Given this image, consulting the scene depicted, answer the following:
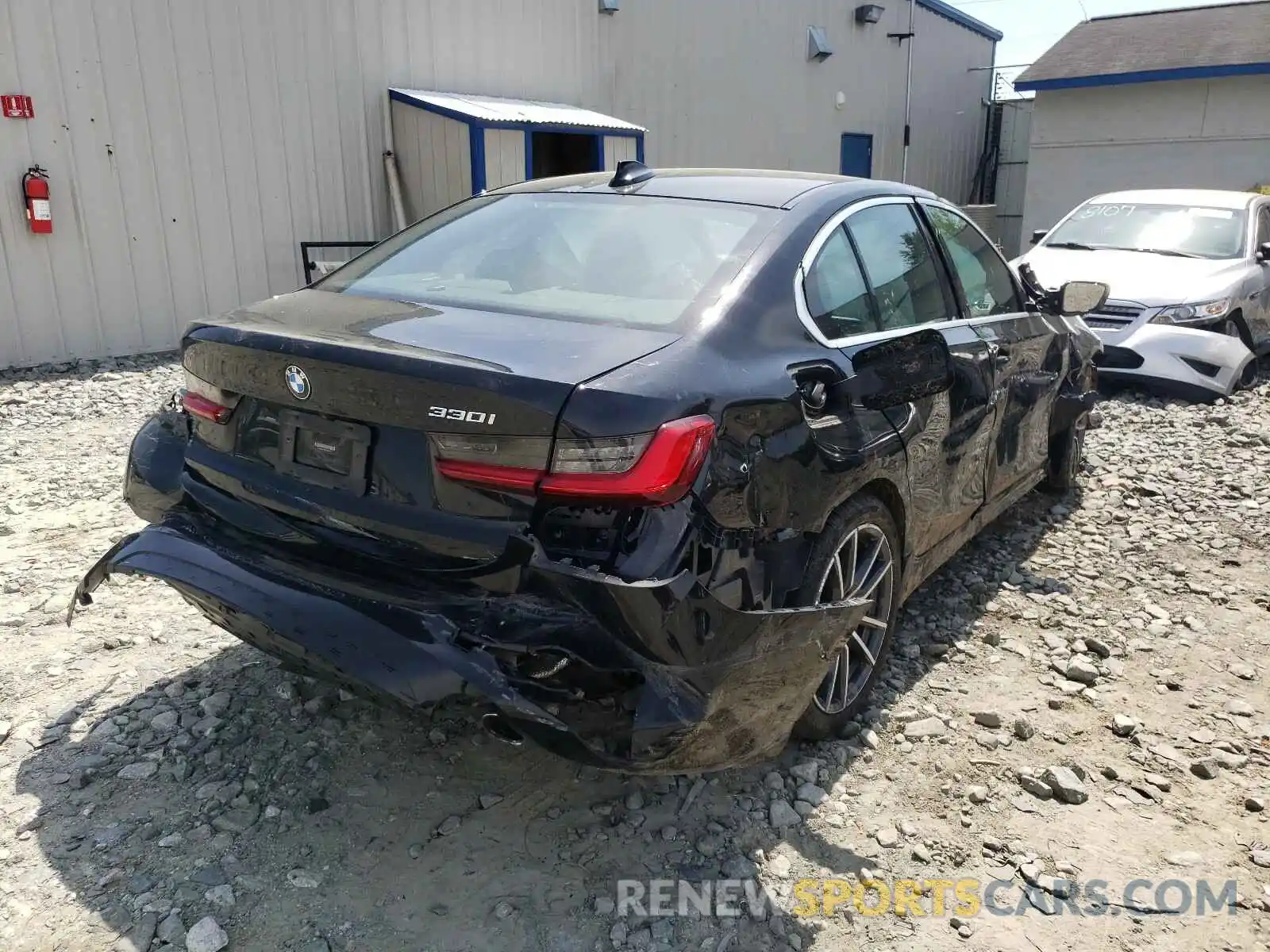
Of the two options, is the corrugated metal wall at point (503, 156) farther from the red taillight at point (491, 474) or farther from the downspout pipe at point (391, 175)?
the red taillight at point (491, 474)

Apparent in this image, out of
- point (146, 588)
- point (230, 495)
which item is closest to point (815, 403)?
point (230, 495)

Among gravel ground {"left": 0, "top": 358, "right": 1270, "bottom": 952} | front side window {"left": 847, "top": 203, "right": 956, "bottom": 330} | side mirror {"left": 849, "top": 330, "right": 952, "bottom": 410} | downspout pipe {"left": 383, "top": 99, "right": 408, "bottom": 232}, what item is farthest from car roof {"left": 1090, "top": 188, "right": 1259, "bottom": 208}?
side mirror {"left": 849, "top": 330, "right": 952, "bottom": 410}

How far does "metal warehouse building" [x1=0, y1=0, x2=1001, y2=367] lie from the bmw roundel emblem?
6724 mm

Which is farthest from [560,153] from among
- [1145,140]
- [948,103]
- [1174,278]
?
[948,103]

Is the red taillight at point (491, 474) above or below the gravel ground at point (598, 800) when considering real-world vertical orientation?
above

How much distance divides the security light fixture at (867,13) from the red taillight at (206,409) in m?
17.1

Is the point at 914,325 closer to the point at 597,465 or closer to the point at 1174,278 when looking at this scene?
the point at 597,465

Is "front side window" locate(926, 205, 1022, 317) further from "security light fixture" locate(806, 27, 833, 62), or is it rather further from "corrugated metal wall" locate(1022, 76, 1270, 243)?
"corrugated metal wall" locate(1022, 76, 1270, 243)

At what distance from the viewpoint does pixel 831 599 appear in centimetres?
279

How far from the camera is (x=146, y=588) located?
3934mm

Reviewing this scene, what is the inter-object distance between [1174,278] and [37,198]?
8890mm

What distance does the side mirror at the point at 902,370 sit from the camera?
289 centimetres

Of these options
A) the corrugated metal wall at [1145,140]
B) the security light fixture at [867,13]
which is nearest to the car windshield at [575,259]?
the security light fixture at [867,13]

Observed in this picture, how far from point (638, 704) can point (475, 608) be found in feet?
1.38
